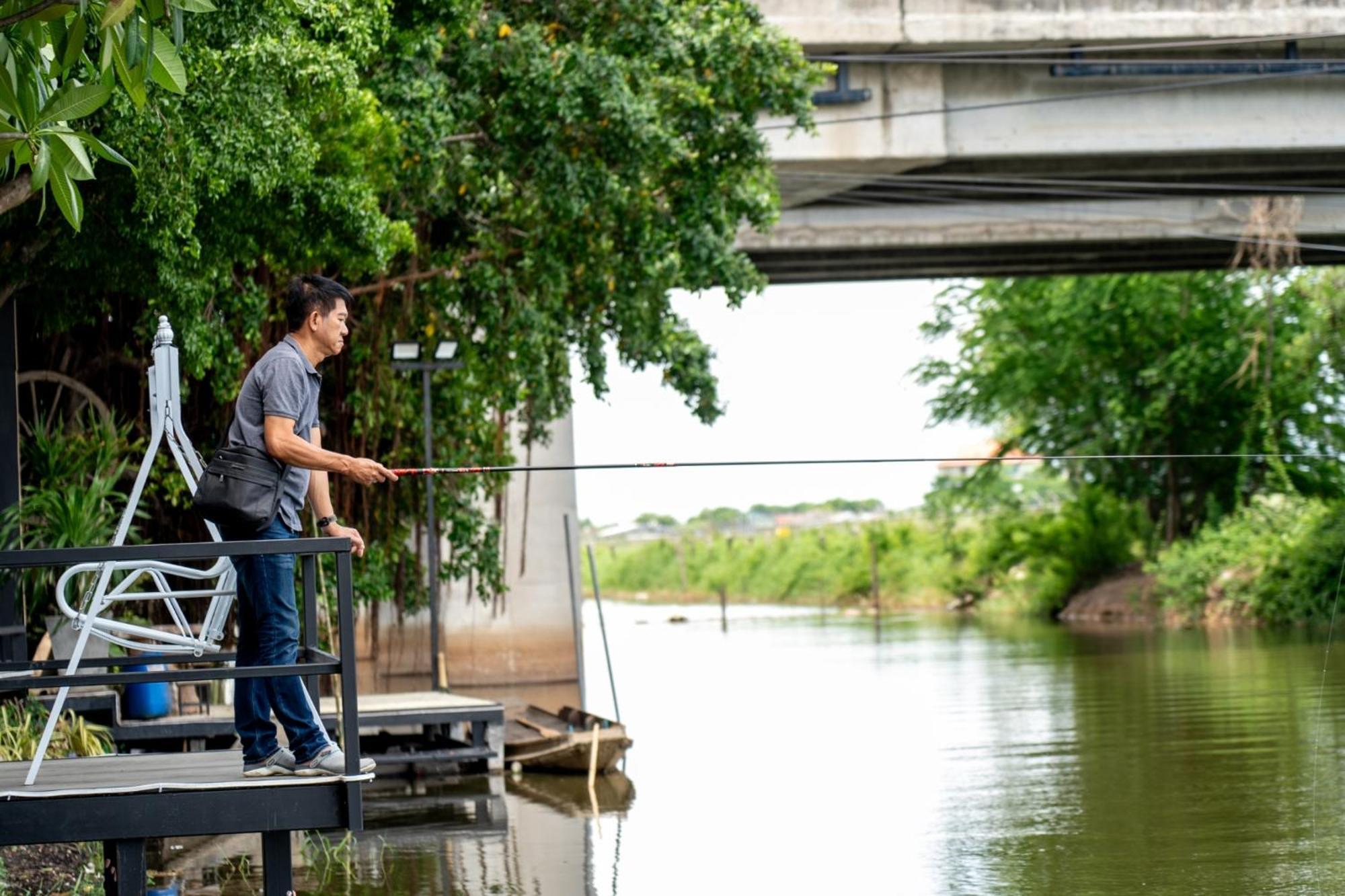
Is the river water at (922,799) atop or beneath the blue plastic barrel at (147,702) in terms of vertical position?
beneath

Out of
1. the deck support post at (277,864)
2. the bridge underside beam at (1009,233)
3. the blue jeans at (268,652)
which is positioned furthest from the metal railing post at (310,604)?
the bridge underside beam at (1009,233)

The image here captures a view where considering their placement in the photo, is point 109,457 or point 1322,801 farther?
point 109,457

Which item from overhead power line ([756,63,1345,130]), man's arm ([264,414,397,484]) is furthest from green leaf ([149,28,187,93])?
overhead power line ([756,63,1345,130])

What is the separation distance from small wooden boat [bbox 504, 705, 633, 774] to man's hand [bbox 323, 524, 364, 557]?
6423mm

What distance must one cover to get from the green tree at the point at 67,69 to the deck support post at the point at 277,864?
79.4 inches

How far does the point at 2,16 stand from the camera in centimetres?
571

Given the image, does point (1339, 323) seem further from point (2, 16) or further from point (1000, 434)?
point (2, 16)

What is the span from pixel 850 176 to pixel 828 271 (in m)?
6.22

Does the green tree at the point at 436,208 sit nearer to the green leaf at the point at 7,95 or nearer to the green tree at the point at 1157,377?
the green leaf at the point at 7,95

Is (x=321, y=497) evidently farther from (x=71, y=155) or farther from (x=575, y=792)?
(x=575, y=792)

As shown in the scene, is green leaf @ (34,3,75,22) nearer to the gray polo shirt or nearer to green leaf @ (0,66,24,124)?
green leaf @ (0,66,24,124)

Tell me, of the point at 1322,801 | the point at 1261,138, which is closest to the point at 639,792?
the point at 1322,801

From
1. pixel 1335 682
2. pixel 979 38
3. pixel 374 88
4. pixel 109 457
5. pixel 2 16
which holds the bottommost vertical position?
pixel 1335 682

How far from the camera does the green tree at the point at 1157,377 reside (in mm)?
32500
